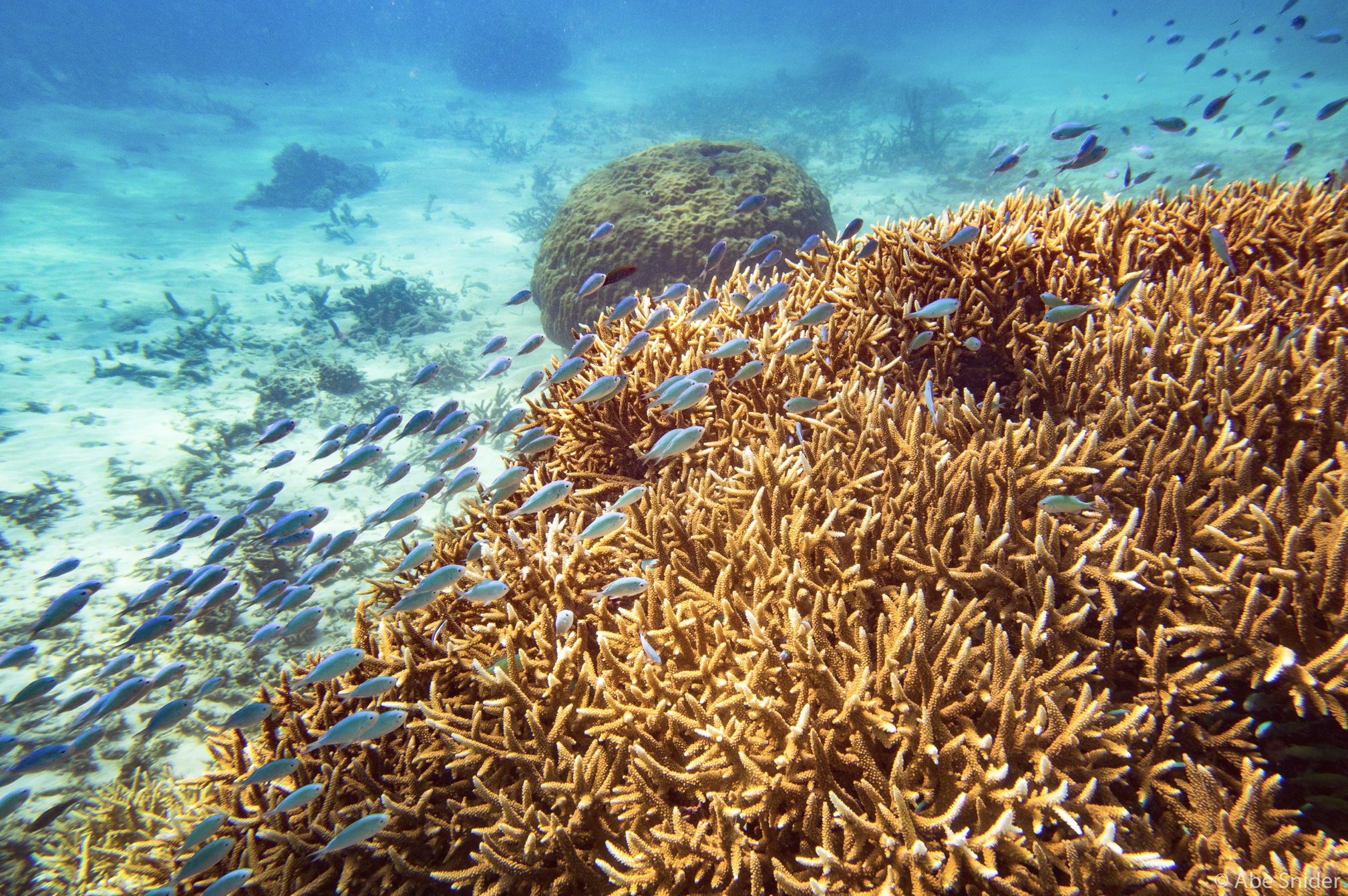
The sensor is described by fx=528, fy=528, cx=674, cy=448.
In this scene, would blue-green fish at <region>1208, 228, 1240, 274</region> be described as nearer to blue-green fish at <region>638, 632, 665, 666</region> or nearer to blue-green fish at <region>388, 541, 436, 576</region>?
blue-green fish at <region>638, 632, 665, 666</region>

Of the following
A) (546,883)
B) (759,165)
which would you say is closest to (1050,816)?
(546,883)

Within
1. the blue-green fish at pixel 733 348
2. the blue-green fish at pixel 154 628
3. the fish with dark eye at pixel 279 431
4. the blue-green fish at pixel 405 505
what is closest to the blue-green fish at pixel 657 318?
the blue-green fish at pixel 733 348

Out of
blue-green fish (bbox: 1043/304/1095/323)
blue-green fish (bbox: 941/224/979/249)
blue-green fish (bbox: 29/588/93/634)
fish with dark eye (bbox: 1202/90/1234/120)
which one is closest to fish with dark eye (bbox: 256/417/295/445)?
blue-green fish (bbox: 29/588/93/634)

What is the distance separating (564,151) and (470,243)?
50.7 feet

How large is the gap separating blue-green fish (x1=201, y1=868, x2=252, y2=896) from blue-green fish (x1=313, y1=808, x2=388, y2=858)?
35 centimetres

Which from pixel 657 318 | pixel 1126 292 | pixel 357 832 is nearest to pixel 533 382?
pixel 657 318

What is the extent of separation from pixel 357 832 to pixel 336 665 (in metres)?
0.78

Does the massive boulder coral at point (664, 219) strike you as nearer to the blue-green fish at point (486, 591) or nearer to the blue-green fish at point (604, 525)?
the blue-green fish at point (604, 525)

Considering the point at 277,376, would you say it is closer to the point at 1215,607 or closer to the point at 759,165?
the point at 759,165

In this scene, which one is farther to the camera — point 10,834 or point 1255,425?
point 10,834

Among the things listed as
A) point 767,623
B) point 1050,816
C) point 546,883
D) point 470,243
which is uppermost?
point 470,243

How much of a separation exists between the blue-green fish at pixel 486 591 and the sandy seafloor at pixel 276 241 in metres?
2.41

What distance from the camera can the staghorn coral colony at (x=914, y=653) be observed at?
185 centimetres

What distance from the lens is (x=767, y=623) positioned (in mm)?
2383
